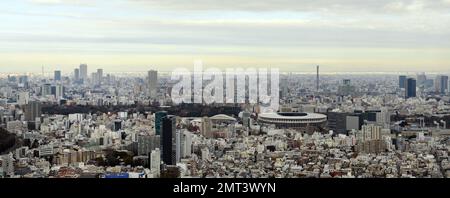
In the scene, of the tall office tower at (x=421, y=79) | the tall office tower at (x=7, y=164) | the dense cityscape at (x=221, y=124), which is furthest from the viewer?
the tall office tower at (x=421, y=79)

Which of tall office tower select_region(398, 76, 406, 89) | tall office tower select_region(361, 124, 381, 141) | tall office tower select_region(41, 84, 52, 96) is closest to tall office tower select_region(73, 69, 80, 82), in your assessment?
tall office tower select_region(41, 84, 52, 96)

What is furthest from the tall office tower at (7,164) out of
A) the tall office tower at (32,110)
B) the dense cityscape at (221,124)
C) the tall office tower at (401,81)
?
the tall office tower at (401,81)

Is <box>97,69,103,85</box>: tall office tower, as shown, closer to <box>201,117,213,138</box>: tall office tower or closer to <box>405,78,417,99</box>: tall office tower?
<box>201,117,213,138</box>: tall office tower

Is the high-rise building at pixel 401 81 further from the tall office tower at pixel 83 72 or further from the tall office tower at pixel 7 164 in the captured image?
the tall office tower at pixel 7 164

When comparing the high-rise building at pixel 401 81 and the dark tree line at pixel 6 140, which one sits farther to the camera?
the high-rise building at pixel 401 81

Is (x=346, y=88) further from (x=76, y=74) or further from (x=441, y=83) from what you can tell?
(x=76, y=74)

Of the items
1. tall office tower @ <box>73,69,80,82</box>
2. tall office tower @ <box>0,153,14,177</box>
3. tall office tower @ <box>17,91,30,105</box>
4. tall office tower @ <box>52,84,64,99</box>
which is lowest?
tall office tower @ <box>0,153,14,177</box>
